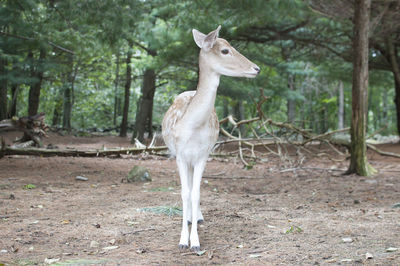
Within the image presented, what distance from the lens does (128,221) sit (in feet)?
13.8

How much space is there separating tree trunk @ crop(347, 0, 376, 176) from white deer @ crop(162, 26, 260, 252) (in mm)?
4515

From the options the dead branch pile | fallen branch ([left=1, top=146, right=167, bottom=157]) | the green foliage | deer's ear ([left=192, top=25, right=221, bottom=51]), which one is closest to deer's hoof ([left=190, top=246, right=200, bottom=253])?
deer's ear ([left=192, top=25, right=221, bottom=51])

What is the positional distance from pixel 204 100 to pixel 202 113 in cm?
12

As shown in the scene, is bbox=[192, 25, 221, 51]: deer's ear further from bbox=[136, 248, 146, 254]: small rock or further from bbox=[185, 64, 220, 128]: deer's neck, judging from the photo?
bbox=[136, 248, 146, 254]: small rock

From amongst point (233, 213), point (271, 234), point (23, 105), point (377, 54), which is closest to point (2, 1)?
point (233, 213)

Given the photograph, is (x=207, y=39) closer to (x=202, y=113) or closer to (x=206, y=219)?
(x=202, y=113)

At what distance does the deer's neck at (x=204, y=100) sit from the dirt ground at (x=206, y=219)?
1103 mm

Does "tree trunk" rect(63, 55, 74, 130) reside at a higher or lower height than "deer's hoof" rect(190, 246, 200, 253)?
higher

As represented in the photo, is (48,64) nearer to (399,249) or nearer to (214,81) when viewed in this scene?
(214,81)

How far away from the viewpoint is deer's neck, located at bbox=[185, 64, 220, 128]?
353cm

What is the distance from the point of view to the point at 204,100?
353cm

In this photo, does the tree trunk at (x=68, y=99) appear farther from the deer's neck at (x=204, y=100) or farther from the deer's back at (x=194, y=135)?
the deer's neck at (x=204, y=100)

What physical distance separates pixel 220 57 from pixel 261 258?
173 centimetres

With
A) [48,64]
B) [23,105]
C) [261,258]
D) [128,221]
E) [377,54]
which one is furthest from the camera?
[23,105]
